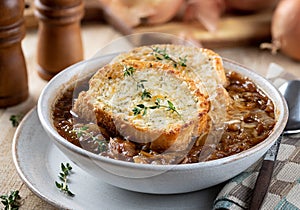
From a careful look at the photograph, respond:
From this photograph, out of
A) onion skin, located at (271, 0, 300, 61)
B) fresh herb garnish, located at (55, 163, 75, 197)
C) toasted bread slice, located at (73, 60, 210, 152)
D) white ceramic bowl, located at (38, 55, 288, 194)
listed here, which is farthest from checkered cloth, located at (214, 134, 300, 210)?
onion skin, located at (271, 0, 300, 61)

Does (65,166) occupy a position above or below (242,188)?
below

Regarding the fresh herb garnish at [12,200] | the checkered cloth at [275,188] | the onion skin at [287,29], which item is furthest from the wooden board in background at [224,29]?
the fresh herb garnish at [12,200]

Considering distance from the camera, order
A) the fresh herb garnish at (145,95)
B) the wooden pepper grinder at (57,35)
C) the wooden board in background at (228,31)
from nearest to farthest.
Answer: the fresh herb garnish at (145,95) → the wooden pepper grinder at (57,35) → the wooden board in background at (228,31)

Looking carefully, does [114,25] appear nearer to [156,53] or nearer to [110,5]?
[110,5]

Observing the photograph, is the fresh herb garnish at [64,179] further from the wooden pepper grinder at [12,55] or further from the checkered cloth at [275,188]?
the wooden pepper grinder at [12,55]

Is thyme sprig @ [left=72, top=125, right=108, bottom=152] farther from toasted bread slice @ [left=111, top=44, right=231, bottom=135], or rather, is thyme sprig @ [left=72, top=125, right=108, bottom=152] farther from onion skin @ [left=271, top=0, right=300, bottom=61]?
onion skin @ [left=271, top=0, right=300, bottom=61]

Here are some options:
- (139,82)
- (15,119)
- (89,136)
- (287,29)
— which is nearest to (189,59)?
(139,82)

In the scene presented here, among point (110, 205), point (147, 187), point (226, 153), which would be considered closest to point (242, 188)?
point (226, 153)
